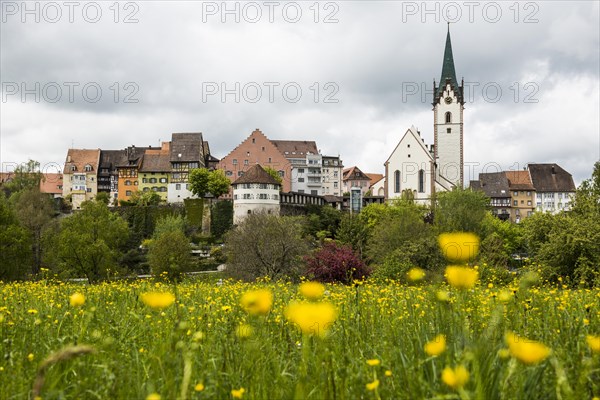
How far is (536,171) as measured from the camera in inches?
4916

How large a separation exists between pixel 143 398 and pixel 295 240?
35008 mm

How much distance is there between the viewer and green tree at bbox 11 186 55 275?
6162 cm

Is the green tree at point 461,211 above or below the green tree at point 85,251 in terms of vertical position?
above

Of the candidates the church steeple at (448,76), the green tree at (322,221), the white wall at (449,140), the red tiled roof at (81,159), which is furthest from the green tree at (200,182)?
the church steeple at (448,76)

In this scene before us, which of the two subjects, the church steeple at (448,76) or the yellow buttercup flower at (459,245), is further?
the church steeple at (448,76)

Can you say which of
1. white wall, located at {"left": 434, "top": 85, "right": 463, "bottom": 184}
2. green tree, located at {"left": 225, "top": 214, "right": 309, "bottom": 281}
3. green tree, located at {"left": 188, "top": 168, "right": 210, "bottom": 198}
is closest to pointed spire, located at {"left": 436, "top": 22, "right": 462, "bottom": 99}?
white wall, located at {"left": 434, "top": 85, "right": 463, "bottom": 184}

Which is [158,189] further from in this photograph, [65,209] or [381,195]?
[381,195]

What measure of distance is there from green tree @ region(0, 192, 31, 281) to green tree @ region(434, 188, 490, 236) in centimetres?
3552

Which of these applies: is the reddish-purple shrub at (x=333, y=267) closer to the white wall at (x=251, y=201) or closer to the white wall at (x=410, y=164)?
the white wall at (x=251, y=201)

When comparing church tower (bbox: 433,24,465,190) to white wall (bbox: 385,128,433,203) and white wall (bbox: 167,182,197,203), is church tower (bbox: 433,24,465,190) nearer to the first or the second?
white wall (bbox: 385,128,433,203)

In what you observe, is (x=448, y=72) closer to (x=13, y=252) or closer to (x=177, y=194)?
(x=177, y=194)

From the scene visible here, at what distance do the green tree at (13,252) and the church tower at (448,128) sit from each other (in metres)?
67.0

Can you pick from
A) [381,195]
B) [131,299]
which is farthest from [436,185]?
[131,299]

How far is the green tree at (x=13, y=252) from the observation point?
133 ft
